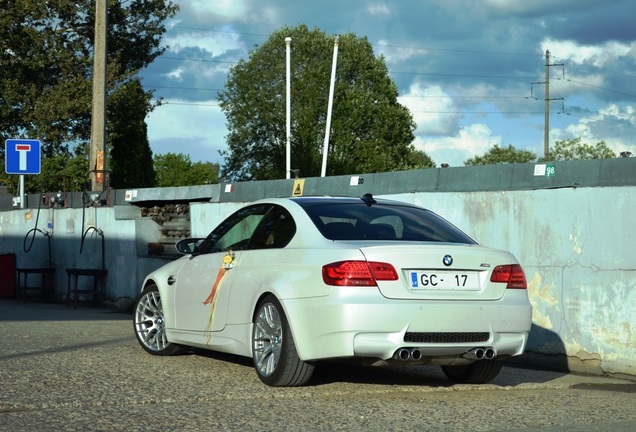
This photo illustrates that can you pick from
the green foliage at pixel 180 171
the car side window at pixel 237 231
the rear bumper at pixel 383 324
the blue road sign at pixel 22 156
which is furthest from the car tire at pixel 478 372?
the green foliage at pixel 180 171

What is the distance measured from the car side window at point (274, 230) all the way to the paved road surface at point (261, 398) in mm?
1091

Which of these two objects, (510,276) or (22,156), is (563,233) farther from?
(22,156)

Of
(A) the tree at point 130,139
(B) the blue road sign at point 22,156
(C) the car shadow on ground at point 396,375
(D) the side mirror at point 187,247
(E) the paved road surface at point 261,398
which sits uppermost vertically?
(A) the tree at point 130,139

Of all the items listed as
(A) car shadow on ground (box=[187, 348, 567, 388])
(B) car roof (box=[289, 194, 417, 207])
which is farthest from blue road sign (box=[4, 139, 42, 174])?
(B) car roof (box=[289, 194, 417, 207])

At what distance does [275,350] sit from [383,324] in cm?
107

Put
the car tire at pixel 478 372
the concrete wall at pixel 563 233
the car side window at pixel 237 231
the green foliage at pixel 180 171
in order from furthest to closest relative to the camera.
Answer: the green foliage at pixel 180 171 < the concrete wall at pixel 563 233 < the car side window at pixel 237 231 < the car tire at pixel 478 372

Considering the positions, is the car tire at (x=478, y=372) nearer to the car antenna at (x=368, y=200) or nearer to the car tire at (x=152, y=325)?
the car antenna at (x=368, y=200)

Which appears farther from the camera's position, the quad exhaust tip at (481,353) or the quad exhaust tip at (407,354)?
the quad exhaust tip at (481,353)

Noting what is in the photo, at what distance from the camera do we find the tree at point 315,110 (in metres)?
66.3

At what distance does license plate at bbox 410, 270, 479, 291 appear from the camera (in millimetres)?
→ 7938

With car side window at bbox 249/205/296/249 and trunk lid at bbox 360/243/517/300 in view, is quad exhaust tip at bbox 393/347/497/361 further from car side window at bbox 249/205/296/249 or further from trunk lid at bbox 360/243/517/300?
car side window at bbox 249/205/296/249

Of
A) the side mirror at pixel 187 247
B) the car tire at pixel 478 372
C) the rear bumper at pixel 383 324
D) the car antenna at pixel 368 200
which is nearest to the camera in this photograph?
the rear bumper at pixel 383 324

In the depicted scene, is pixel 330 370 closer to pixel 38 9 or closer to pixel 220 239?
pixel 220 239

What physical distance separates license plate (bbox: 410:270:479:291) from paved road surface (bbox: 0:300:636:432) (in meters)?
0.82
